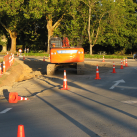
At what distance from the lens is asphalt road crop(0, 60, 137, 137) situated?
5.82 m

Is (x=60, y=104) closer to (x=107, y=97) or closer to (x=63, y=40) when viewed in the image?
(x=107, y=97)

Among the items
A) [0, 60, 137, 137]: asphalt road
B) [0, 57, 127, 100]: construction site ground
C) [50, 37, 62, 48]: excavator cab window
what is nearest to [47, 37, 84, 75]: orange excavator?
[50, 37, 62, 48]: excavator cab window

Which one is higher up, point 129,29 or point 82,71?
point 129,29

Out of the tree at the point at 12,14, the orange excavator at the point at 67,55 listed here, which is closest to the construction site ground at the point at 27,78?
the orange excavator at the point at 67,55

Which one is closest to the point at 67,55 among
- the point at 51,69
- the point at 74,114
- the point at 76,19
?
the point at 51,69

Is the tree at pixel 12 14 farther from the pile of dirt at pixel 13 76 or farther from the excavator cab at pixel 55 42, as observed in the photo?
the excavator cab at pixel 55 42

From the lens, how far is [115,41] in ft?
174

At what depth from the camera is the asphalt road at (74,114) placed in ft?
19.1

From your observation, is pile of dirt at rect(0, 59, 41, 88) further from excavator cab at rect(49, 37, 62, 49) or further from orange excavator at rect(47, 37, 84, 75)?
excavator cab at rect(49, 37, 62, 49)

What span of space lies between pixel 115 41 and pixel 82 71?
3617 cm

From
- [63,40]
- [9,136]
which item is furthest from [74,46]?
[9,136]

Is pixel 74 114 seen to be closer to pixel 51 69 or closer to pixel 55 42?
pixel 51 69

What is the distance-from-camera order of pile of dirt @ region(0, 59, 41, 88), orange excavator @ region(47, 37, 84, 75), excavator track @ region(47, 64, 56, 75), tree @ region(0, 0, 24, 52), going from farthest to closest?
1. tree @ region(0, 0, 24, 52)
2. excavator track @ region(47, 64, 56, 75)
3. orange excavator @ region(47, 37, 84, 75)
4. pile of dirt @ region(0, 59, 41, 88)

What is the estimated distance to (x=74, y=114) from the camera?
740 centimetres
